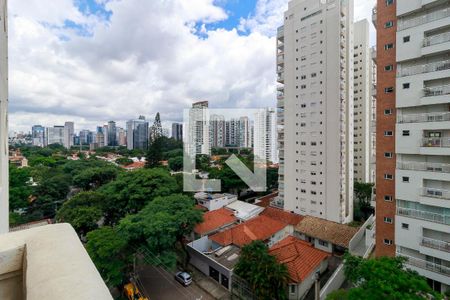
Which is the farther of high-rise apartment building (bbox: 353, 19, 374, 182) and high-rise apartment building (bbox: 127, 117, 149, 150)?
high-rise apartment building (bbox: 127, 117, 149, 150)

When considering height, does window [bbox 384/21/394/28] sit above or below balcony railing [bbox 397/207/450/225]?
above

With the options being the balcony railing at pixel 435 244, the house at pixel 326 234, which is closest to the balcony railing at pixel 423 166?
the balcony railing at pixel 435 244

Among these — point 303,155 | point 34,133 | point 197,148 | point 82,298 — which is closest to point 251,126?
point 197,148

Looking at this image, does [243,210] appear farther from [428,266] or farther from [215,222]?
[428,266]

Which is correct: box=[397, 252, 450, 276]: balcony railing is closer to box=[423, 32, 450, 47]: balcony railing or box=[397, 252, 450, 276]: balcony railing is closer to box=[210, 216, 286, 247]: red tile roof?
box=[210, 216, 286, 247]: red tile roof

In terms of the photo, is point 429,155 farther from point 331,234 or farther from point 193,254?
point 193,254

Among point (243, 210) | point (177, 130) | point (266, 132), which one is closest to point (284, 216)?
point (243, 210)

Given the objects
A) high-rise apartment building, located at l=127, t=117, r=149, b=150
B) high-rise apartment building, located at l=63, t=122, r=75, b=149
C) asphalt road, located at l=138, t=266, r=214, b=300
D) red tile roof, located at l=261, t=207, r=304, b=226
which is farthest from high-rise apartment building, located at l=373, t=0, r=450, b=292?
high-rise apartment building, located at l=63, t=122, r=75, b=149

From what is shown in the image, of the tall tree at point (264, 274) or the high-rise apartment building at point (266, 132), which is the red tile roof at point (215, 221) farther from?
the high-rise apartment building at point (266, 132)
